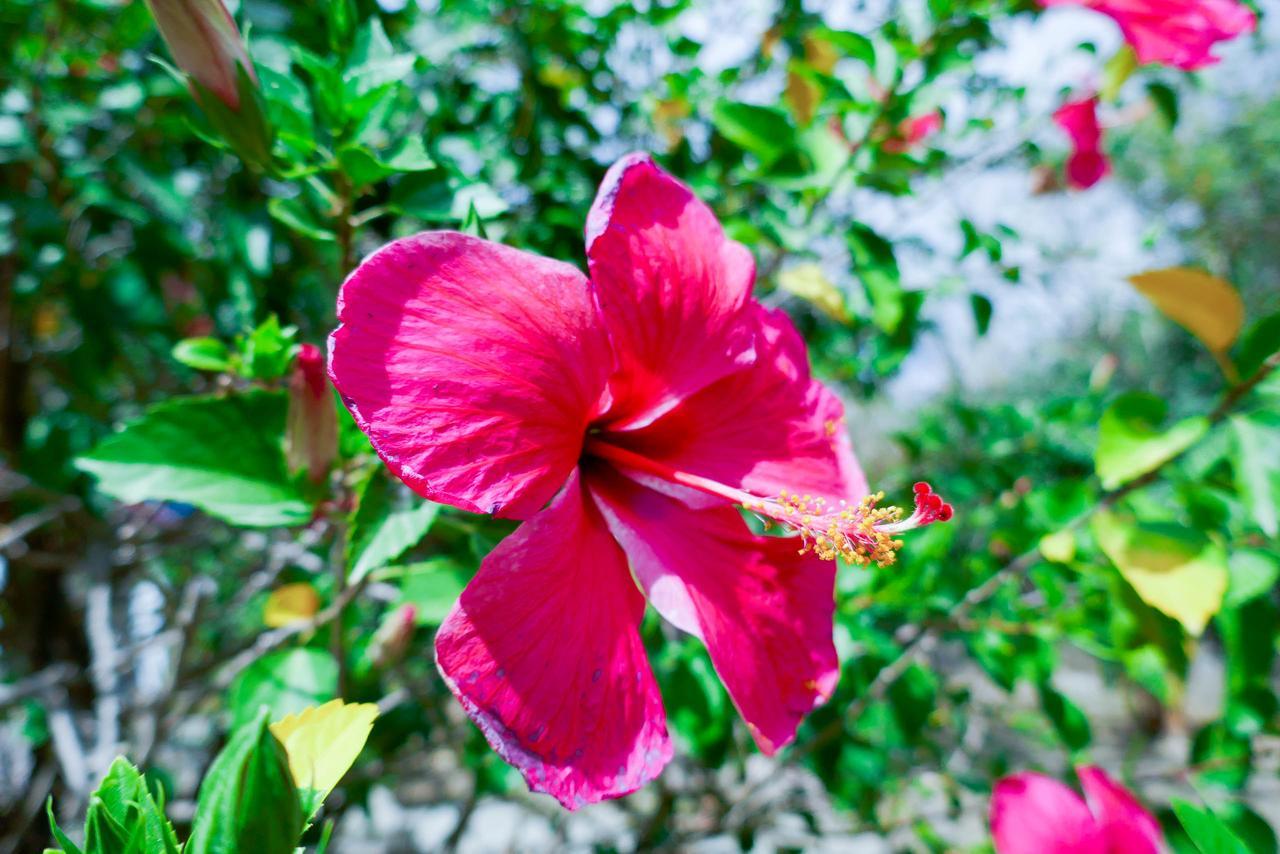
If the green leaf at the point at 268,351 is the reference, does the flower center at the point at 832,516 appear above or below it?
below

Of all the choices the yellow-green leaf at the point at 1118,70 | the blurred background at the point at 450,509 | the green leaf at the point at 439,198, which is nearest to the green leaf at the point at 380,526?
the blurred background at the point at 450,509

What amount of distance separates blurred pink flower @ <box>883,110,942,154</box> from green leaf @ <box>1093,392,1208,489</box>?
483 mm

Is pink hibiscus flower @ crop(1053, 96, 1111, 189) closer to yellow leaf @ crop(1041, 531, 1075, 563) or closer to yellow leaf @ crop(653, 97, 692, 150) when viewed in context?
yellow leaf @ crop(653, 97, 692, 150)

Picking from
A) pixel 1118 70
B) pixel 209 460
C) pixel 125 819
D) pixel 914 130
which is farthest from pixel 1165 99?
pixel 125 819

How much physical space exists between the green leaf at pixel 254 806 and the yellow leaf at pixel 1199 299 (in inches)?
40.6

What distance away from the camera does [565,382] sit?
631mm

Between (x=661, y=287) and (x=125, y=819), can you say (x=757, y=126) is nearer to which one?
(x=661, y=287)

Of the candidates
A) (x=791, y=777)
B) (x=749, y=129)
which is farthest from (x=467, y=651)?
(x=791, y=777)

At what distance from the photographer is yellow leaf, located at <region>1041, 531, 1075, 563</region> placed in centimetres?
100

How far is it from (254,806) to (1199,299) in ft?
3.68

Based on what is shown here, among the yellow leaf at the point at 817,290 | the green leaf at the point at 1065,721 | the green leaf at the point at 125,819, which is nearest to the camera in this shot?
the green leaf at the point at 125,819

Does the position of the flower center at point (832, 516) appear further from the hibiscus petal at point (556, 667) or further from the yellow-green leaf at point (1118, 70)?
the yellow-green leaf at point (1118, 70)

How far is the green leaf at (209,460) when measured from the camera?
72 centimetres

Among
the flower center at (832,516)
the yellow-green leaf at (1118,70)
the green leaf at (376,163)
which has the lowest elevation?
the flower center at (832,516)
